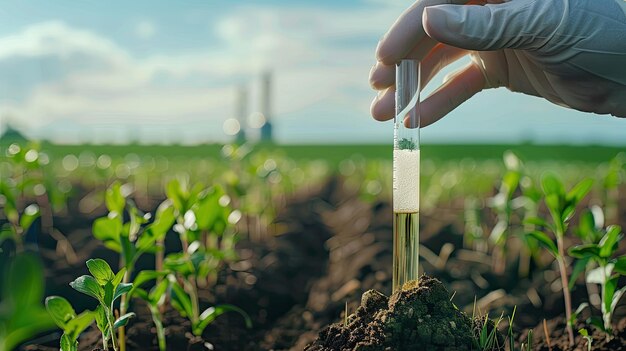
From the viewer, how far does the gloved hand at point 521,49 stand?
2.26 meters

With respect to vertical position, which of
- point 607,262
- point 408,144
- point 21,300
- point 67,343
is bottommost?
point 67,343

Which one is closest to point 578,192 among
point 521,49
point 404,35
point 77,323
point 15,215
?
point 521,49

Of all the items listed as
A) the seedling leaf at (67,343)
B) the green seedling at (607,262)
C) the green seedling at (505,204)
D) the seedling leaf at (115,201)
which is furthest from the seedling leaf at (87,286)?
the green seedling at (505,204)

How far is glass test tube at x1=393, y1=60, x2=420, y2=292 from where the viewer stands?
204 cm

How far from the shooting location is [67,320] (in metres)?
2.04

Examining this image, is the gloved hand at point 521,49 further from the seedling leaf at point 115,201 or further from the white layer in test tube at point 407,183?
the seedling leaf at point 115,201

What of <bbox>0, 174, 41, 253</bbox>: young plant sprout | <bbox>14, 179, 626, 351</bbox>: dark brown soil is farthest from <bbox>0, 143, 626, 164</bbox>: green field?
<bbox>0, 174, 41, 253</bbox>: young plant sprout

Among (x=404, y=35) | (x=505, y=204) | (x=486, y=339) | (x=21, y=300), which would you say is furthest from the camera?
(x=505, y=204)

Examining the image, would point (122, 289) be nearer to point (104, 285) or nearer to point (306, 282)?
point (104, 285)

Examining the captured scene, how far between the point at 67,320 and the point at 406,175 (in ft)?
3.43

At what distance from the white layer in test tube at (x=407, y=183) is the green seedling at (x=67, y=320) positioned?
90 centimetres

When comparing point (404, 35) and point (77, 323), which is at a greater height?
point (404, 35)

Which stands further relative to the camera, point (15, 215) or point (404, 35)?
point (15, 215)

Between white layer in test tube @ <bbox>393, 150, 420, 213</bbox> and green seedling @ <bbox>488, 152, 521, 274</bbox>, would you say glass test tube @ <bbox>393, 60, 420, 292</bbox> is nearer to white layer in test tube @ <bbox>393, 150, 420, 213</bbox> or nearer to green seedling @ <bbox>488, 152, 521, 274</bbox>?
white layer in test tube @ <bbox>393, 150, 420, 213</bbox>
